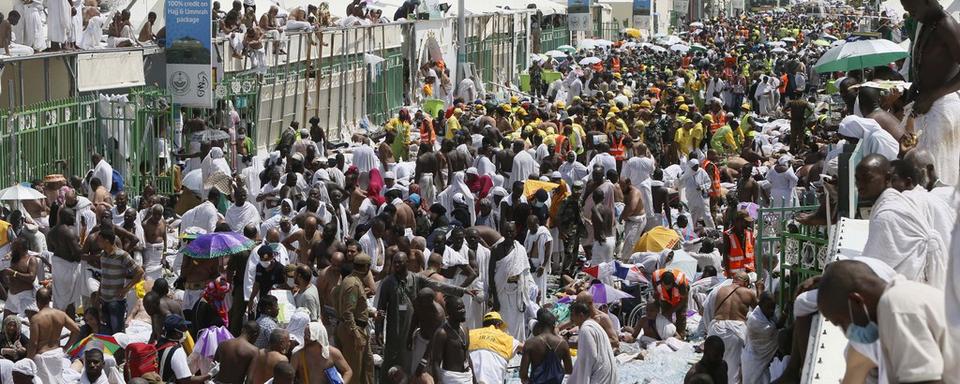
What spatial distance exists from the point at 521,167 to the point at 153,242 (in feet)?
16.6

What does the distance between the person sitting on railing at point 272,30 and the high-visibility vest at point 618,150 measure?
796 cm

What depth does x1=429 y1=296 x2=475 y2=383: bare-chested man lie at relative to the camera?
10.0m

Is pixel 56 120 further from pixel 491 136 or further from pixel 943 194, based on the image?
pixel 943 194

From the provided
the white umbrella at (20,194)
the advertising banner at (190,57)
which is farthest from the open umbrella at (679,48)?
the white umbrella at (20,194)

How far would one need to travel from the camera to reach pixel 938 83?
27.7 ft

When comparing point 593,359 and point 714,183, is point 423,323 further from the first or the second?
point 714,183

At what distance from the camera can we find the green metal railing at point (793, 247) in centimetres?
857

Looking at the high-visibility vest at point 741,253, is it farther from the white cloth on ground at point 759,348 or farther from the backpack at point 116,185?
the backpack at point 116,185

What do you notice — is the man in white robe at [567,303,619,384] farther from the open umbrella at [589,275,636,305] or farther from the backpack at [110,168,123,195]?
the backpack at [110,168,123,195]

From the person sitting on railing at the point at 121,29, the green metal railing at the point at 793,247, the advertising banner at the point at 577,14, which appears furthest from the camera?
the advertising banner at the point at 577,14

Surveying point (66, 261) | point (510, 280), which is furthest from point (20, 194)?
point (510, 280)

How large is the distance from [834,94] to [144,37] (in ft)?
37.4

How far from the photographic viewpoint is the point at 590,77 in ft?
114

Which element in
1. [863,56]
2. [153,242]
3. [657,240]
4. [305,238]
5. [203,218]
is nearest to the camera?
[305,238]
